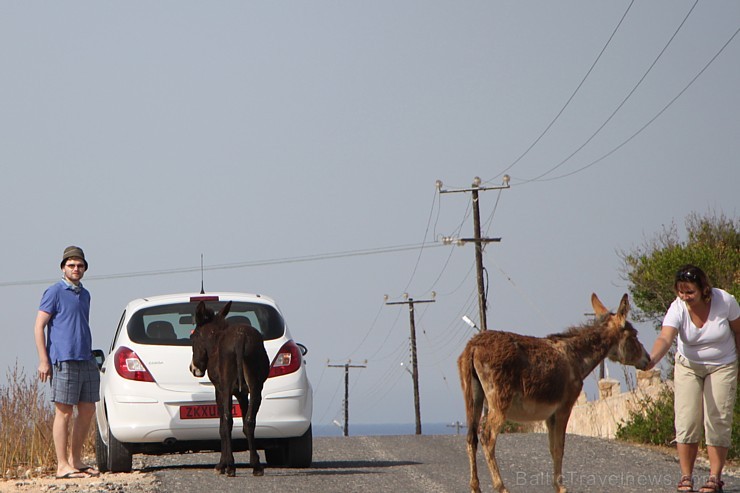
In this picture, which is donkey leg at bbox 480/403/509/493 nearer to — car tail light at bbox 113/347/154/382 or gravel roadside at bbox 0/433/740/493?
gravel roadside at bbox 0/433/740/493

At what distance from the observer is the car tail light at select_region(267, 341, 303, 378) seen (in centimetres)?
1254

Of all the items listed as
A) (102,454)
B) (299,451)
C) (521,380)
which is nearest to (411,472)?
(299,451)

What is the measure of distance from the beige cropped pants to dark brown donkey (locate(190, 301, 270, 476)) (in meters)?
4.10

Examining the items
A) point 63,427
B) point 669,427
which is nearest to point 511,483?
point 63,427

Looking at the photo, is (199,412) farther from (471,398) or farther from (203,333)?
(471,398)

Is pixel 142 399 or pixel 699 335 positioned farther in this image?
pixel 142 399

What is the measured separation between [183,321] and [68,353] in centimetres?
131

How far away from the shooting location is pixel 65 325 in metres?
→ 12.5

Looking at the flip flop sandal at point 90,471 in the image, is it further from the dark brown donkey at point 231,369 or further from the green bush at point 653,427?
the green bush at point 653,427

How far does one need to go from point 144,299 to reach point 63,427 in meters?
1.67

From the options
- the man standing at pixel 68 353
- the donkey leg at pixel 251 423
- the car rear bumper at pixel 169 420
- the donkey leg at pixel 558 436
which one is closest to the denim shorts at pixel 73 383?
the man standing at pixel 68 353

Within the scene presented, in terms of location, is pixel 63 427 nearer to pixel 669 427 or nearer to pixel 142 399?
pixel 142 399

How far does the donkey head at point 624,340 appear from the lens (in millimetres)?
10406

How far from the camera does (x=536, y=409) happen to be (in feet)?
31.4
